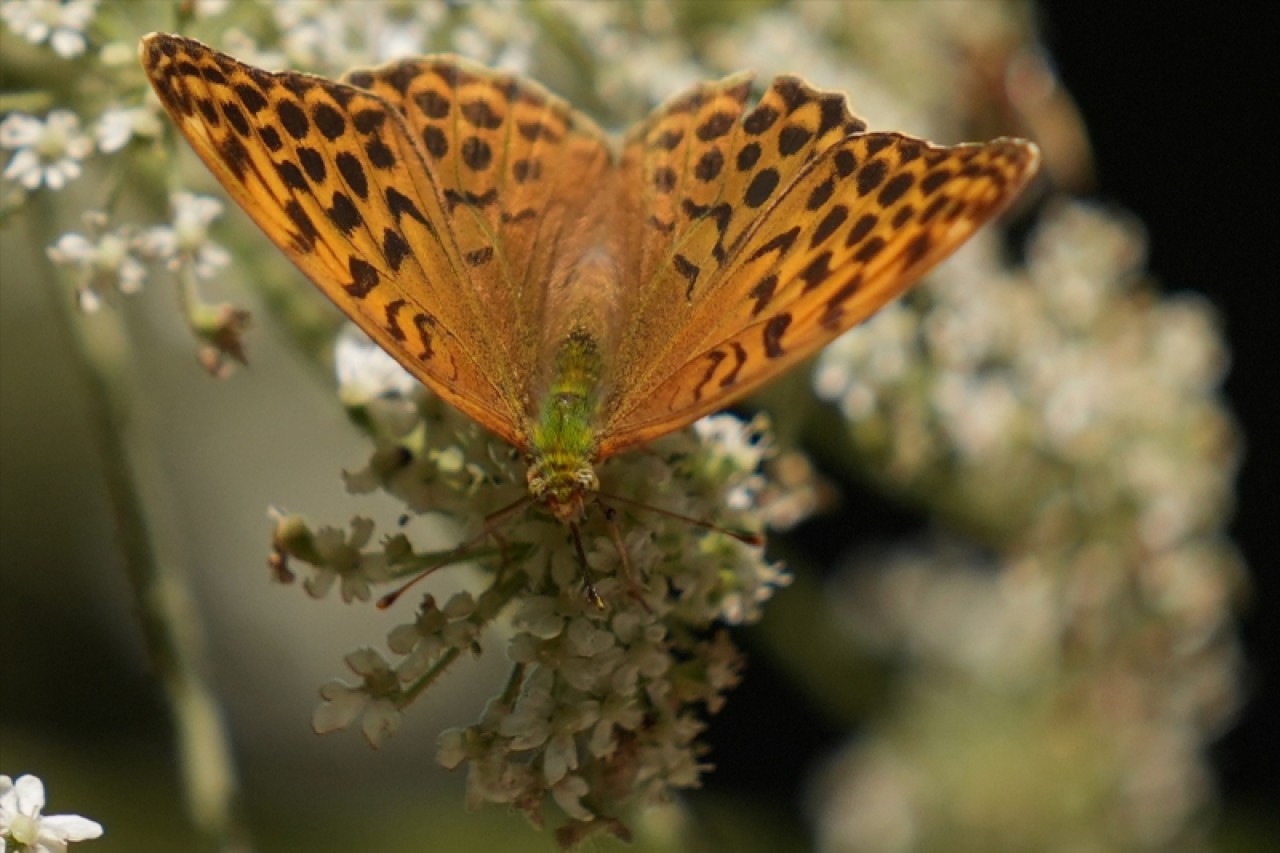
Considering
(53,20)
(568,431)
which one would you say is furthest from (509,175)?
(53,20)

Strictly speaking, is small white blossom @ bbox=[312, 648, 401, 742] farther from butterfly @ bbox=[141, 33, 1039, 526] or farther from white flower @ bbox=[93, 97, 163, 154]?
white flower @ bbox=[93, 97, 163, 154]

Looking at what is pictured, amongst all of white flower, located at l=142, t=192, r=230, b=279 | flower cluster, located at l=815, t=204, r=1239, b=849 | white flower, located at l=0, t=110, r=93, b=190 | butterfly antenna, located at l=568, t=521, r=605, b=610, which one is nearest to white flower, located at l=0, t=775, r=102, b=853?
butterfly antenna, located at l=568, t=521, r=605, b=610

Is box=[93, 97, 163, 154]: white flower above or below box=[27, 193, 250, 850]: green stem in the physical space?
above

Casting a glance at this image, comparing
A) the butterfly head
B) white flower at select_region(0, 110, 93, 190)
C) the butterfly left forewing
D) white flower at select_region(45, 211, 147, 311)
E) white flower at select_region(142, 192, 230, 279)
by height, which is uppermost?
white flower at select_region(0, 110, 93, 190)

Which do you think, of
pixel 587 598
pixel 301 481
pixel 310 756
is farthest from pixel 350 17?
pixel 310 756

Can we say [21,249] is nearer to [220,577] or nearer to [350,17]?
[220,577]

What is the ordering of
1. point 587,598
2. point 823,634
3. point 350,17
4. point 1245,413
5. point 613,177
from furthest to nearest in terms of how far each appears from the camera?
point 1245,413
point 823,634
point 350,17
point 613,177
point 587,598

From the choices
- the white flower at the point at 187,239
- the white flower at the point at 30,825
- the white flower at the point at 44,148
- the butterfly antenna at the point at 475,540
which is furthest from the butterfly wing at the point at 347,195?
the white flower at the point at 30,825
